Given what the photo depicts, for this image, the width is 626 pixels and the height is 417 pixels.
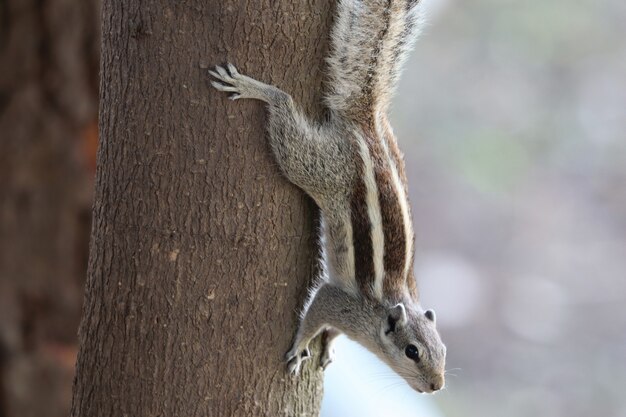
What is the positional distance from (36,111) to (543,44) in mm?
3835

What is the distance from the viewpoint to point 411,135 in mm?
6324

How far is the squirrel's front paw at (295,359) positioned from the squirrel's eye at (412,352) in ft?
1.13

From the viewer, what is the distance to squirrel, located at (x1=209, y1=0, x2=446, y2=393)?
200 centimetres

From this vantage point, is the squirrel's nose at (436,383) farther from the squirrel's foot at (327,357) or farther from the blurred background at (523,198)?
the blurred background at (523,198)

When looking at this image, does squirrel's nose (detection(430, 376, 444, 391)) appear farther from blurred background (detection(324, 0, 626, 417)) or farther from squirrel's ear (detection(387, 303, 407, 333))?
blurred background (detection(324, 0, 626, 417))

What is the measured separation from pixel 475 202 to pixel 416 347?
3.79m

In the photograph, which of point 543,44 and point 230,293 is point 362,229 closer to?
A: point 230,293

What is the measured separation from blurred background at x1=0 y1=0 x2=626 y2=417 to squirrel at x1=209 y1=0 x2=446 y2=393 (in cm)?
93

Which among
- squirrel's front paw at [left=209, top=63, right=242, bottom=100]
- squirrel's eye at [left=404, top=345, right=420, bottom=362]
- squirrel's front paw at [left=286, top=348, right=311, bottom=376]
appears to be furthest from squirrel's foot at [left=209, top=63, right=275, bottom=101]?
squirrel's eye at [left=404, top=345, right=420, bottom=362]

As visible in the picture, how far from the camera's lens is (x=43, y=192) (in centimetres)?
346

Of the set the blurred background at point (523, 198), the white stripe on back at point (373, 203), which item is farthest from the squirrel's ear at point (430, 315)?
the blurred background at point (523, 198)

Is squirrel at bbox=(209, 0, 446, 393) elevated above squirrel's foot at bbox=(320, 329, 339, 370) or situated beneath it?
elevated above

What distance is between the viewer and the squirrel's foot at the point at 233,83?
1.90 metres

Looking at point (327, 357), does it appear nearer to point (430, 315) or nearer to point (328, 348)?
point (328, 348)
